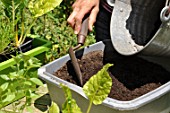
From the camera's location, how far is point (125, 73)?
1.97 metres

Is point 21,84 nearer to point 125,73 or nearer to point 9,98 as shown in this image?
point 9,98

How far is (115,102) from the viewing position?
1667 millimetres

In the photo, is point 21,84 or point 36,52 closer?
point 21,84

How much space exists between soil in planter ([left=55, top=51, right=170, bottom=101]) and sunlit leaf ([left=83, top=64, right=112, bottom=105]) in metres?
0.47

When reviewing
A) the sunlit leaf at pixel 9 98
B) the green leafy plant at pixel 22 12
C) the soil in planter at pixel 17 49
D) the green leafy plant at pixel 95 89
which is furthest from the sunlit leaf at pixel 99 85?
the soil in planter at pixel 17 49

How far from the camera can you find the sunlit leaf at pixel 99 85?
129cm

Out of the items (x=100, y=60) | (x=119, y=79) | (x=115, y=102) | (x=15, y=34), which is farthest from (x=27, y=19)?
(x=115, y=102)

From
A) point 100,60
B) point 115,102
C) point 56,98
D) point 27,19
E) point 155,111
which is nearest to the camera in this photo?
point 115,102

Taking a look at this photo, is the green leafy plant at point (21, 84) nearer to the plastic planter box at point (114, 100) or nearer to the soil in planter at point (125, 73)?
the plastic planter box at point (114, 100)

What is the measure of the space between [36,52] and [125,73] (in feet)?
1.57

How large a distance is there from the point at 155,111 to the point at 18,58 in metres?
0.57

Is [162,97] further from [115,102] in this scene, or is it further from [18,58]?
[18,58]

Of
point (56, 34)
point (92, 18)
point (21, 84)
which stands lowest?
point (56, 34)

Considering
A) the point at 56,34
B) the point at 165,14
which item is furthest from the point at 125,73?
the point at 56,34
